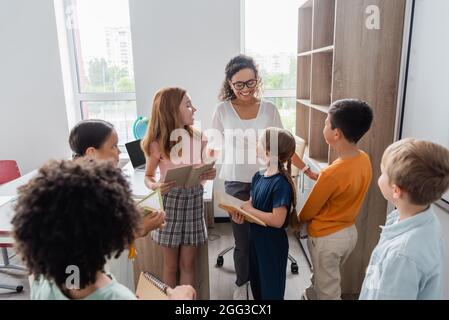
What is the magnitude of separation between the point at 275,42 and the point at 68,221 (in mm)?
2947

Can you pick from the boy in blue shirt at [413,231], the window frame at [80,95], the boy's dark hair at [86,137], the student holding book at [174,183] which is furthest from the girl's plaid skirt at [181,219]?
the window frame at [80,95]

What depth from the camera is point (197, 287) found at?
6.46 feet

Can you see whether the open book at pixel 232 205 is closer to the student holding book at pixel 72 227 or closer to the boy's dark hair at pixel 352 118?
the boy's dark hair at pixel 352 118

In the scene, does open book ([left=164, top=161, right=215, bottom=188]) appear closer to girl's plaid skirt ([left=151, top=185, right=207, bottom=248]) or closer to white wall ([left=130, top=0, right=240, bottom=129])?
girl's plaid skirt ([left=151, top=185, right=207, bottom=248])

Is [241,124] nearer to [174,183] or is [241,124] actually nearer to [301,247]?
[174,183]

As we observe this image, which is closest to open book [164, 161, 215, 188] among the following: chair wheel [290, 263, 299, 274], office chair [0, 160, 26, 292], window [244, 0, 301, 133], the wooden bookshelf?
the wooden bookshelf

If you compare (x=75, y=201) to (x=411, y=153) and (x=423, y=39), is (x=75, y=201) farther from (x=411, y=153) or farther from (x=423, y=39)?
(x=423, y=39)

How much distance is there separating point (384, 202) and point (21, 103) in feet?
10.8

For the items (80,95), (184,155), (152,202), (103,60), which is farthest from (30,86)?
(152,202)

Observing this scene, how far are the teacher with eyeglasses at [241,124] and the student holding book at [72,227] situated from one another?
3.88 ft

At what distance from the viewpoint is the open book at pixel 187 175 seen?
5.17 ft

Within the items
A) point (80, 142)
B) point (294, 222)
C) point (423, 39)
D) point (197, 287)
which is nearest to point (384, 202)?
point (294, 222)

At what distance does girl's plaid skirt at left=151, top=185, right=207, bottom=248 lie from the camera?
1.70 meters

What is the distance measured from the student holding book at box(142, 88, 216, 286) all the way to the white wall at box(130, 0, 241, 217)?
1.45 meters
